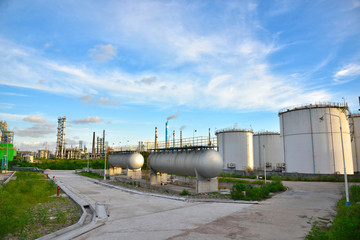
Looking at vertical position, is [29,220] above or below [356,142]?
below

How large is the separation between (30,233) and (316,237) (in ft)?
32.9

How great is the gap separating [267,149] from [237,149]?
9.25m

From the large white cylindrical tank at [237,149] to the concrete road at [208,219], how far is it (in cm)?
2425

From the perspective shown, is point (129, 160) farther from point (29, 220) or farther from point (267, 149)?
point (267, 149)

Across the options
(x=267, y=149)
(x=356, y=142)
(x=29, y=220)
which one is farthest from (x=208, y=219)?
(x=267, y=149)

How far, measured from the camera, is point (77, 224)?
9.35 metres

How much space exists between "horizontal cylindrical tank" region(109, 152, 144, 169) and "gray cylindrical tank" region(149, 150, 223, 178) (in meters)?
7.81

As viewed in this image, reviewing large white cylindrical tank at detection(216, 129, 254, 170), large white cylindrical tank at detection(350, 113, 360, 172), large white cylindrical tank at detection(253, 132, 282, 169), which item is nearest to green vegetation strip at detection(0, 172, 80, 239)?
large white cylindrical tank at detection(216, 129, 254, 170)

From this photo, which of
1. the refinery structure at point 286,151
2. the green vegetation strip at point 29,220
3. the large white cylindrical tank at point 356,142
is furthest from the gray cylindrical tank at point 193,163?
the large white cylindrical tank at point 356,142

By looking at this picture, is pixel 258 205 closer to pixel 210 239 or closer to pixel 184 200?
pixel 184 200

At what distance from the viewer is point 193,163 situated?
1778 cm

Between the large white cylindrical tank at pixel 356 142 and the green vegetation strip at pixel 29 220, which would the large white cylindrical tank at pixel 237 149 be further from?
the green vegetation strip at pixel 29 220

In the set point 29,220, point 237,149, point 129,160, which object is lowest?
point 29,220

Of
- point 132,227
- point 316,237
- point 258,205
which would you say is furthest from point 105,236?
point 258,205
